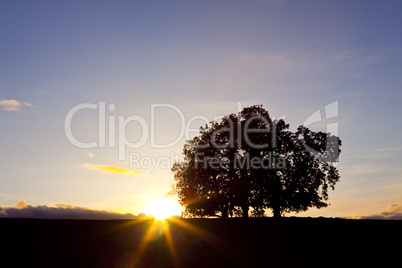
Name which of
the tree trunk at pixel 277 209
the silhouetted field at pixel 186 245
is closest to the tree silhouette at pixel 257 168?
the tree trunk at pixel 277 209

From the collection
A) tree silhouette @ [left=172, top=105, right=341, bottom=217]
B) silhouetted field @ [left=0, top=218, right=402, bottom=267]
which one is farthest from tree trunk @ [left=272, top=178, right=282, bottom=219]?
silhouetted field @ [left=0, top=218, right=402, bottom=267]

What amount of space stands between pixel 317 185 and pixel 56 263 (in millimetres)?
39085

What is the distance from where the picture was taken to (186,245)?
11781 millimetres

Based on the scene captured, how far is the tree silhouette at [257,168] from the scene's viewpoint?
4347 centimetres

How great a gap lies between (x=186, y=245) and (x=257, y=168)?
3205cm

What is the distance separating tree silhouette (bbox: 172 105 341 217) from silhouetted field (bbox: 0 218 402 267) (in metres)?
27.7

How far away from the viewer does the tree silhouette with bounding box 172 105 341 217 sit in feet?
143

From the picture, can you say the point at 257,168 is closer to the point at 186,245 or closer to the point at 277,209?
the point at 277,209

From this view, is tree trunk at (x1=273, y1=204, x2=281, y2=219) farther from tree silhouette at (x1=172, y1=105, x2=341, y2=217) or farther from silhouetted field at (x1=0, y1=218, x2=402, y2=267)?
silhouetted field at (x1=0, y1=218, x2=402, y2=267)

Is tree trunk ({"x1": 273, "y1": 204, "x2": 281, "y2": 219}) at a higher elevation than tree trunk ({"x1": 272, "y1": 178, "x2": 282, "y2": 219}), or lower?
lower

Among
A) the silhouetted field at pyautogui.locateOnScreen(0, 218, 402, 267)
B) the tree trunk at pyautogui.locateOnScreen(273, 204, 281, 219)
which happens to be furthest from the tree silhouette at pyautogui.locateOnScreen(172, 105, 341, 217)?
the silhouetted field at pyautogui.locateOnScreen(0, 218, 402, 267)

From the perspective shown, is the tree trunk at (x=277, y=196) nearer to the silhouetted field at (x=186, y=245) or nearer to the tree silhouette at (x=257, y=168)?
the tree silhouette at (x=257, y=168)

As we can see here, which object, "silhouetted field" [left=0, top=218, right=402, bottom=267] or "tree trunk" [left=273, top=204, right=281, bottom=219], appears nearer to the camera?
"silhouetted field" [left=0, top=218, right=402, bottom=267]

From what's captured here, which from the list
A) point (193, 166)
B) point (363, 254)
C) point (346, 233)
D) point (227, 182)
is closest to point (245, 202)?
point (227, 182)
